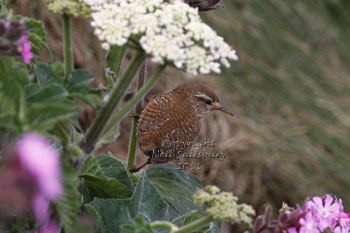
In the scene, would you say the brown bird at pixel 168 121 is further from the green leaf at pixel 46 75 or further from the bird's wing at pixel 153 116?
the green leaf at pixel 46 75

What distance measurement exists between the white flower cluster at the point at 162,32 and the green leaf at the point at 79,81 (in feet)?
0.10

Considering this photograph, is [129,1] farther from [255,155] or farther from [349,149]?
[349,149]

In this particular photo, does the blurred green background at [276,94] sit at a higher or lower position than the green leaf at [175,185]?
lower

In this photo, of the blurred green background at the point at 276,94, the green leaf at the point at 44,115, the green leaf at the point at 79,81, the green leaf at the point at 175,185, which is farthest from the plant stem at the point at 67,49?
the blurred green background at the point at 276,94

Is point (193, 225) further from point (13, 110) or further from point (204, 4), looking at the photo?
point (204, 4)

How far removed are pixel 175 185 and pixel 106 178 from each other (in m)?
0.16

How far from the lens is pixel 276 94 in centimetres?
300

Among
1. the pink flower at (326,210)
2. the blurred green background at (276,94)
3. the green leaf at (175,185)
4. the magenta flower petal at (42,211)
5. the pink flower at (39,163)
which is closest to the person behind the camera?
the pink flower at (39,163)

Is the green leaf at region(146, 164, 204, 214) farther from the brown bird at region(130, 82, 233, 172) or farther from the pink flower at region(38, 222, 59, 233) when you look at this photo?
the pink flower at region(38, 222, 59, 233)

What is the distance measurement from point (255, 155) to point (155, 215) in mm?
2104

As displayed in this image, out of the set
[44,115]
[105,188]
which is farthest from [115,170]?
[44,115]

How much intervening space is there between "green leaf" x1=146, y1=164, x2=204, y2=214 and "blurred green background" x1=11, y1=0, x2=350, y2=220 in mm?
1563

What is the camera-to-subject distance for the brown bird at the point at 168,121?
29.8 inches

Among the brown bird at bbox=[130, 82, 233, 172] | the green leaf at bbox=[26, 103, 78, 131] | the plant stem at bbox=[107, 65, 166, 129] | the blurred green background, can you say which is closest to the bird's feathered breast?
the brown bird at bbox=[130, 82, 233, 172]
